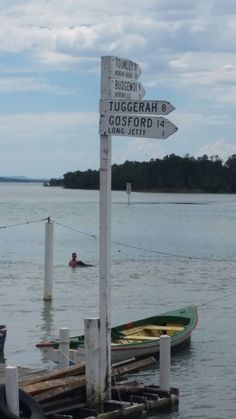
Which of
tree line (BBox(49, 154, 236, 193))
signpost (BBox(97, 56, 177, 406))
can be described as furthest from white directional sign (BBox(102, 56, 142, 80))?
tree line (BBox(49, 154, 236, 193))

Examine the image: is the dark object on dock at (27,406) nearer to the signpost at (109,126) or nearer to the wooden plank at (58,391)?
the wooden plank at (58,391)

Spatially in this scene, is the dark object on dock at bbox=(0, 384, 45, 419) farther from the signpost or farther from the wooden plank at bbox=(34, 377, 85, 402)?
the signpost

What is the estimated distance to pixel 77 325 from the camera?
2325cm

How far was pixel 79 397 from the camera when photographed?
12.4m

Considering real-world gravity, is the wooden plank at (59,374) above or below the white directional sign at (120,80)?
below

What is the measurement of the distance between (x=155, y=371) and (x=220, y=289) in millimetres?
14977

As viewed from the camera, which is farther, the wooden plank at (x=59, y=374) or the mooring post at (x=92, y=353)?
the wooden plank at (x=59, y=374)

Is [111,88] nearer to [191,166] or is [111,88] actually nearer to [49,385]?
[49,385]

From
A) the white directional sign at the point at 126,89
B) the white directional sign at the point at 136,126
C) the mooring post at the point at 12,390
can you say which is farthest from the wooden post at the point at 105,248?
the mooring post at the point at 12,390

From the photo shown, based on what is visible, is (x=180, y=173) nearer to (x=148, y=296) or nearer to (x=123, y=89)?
(x=148, y=296)

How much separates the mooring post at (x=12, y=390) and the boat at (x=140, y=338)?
4.54 meters

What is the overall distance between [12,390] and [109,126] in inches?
141

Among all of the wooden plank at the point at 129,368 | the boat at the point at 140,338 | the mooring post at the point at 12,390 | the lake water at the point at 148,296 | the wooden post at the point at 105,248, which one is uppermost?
the wooden post at the point at 105,248

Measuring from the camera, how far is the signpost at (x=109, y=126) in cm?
1185
